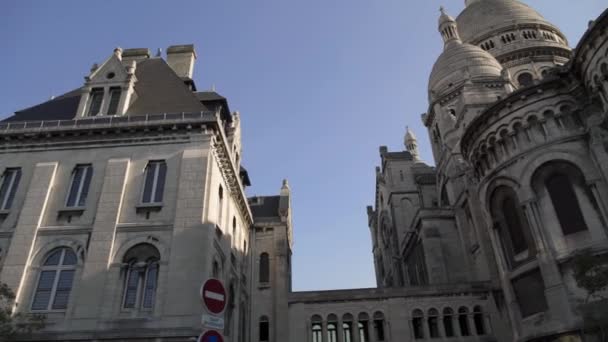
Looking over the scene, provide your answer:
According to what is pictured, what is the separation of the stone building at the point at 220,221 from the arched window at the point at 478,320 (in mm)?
116

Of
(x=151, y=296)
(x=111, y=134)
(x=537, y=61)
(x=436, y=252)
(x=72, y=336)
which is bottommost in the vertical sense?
(x=72, y=336)

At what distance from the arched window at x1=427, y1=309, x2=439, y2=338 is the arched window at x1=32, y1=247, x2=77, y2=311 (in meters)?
20.6

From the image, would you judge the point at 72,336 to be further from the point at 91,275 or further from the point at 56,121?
the point at 56,121

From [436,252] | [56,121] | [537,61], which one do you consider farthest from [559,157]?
[537,61]

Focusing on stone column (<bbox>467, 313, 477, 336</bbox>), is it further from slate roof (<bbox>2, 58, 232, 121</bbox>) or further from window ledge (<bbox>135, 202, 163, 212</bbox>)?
slate roof (<bbox>2, 58, 232, 121</bbox>)

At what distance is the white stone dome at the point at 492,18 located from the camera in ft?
192

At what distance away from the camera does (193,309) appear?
19.8 metres

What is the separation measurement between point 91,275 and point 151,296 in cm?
294

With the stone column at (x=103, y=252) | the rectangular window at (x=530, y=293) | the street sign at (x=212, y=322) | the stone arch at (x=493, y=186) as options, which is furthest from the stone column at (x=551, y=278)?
the stone column at (x=103, y=252)

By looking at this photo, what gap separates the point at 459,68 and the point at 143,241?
39572mm

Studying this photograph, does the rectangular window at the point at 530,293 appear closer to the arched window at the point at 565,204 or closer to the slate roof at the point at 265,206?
the arched window at the point at 565,204

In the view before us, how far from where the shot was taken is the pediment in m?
27.2

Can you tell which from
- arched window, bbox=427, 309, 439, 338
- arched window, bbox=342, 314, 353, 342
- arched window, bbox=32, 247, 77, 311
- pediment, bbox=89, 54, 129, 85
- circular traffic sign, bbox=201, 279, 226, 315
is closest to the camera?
circular traffic sign, bbox=201, 279, 226, 315

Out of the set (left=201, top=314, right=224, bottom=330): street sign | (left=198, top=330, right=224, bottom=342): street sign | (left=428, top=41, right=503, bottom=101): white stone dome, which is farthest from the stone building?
(left=428, top=41, right=503, bottom=101): white stone dome
